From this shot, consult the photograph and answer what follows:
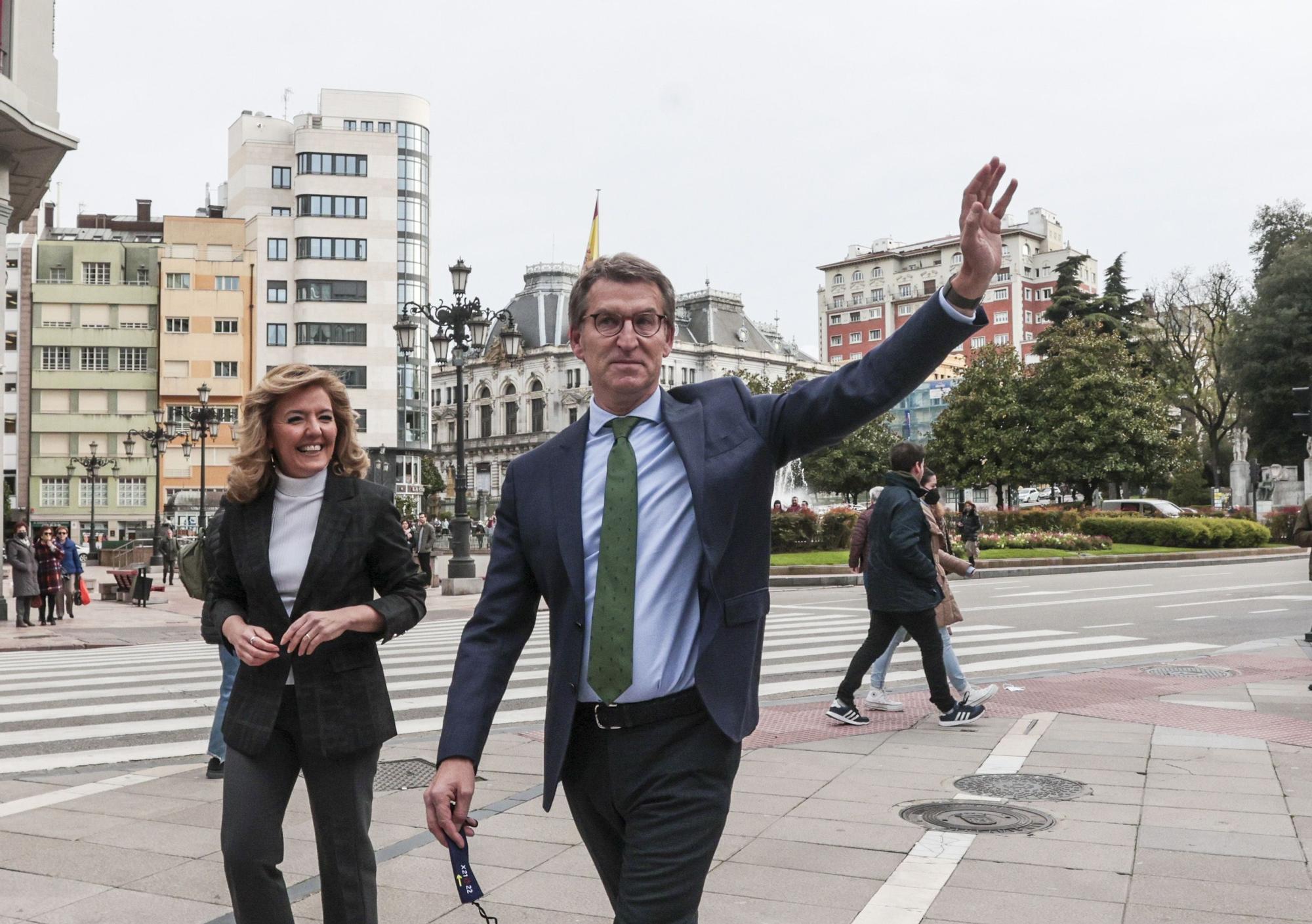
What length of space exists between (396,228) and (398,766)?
231 feet

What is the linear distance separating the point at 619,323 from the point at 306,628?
→ 130 cm

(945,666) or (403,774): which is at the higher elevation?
(945,666)

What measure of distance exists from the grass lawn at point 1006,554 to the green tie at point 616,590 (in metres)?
24.9

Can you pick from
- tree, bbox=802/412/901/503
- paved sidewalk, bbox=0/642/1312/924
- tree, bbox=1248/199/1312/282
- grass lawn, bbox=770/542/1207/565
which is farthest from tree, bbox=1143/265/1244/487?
paved sidewalk, bbox=0/642/1312/924

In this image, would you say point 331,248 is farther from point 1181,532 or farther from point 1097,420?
point 1181,532

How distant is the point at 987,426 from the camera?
5416 cm

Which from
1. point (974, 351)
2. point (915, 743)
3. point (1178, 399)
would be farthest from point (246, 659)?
point (1178, 399)

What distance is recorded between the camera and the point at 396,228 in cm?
7425

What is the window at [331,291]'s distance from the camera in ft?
233

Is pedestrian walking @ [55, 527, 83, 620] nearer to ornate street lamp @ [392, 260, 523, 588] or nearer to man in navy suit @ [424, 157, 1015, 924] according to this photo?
ornate street lamp @ [392, 260, 523, 588]

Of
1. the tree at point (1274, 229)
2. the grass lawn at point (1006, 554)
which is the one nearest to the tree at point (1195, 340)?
the tree at point (1274, 229)

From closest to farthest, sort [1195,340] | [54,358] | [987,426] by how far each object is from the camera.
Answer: [987,426], [1195,340], [54,358]

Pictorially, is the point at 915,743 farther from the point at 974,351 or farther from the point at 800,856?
the point at 974,351

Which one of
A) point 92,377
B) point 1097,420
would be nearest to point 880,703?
point 1097,420
